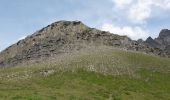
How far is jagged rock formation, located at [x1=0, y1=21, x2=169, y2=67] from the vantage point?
5546 inches

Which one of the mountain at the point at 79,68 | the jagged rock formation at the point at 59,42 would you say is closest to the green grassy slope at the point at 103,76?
the mountain at the point at 79,68

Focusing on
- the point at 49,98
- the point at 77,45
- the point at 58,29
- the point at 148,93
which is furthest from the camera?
the point at 58,29

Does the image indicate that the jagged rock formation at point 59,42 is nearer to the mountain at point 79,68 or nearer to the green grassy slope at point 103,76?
the mountain at point 79,68

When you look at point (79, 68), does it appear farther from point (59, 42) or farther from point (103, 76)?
point (59, 42)

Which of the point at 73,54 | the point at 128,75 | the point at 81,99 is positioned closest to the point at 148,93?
the point at 128,75

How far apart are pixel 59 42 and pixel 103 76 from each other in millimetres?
50528

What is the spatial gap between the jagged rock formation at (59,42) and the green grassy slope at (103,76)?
14.1 metres

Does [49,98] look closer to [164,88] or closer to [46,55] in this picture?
[164,88]

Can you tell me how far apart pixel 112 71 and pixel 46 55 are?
39371mm

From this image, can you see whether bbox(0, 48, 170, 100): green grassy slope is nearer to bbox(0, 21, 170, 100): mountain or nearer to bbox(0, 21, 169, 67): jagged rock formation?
bbox(0, 21, 170, 100): mountain

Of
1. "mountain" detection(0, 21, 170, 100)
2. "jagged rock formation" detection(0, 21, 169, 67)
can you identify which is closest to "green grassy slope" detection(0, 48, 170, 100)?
"mountain" detection(0, 21, 170, 100)

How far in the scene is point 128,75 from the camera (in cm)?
10238

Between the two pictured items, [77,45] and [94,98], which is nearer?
[94,98]

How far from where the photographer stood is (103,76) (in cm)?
9775
